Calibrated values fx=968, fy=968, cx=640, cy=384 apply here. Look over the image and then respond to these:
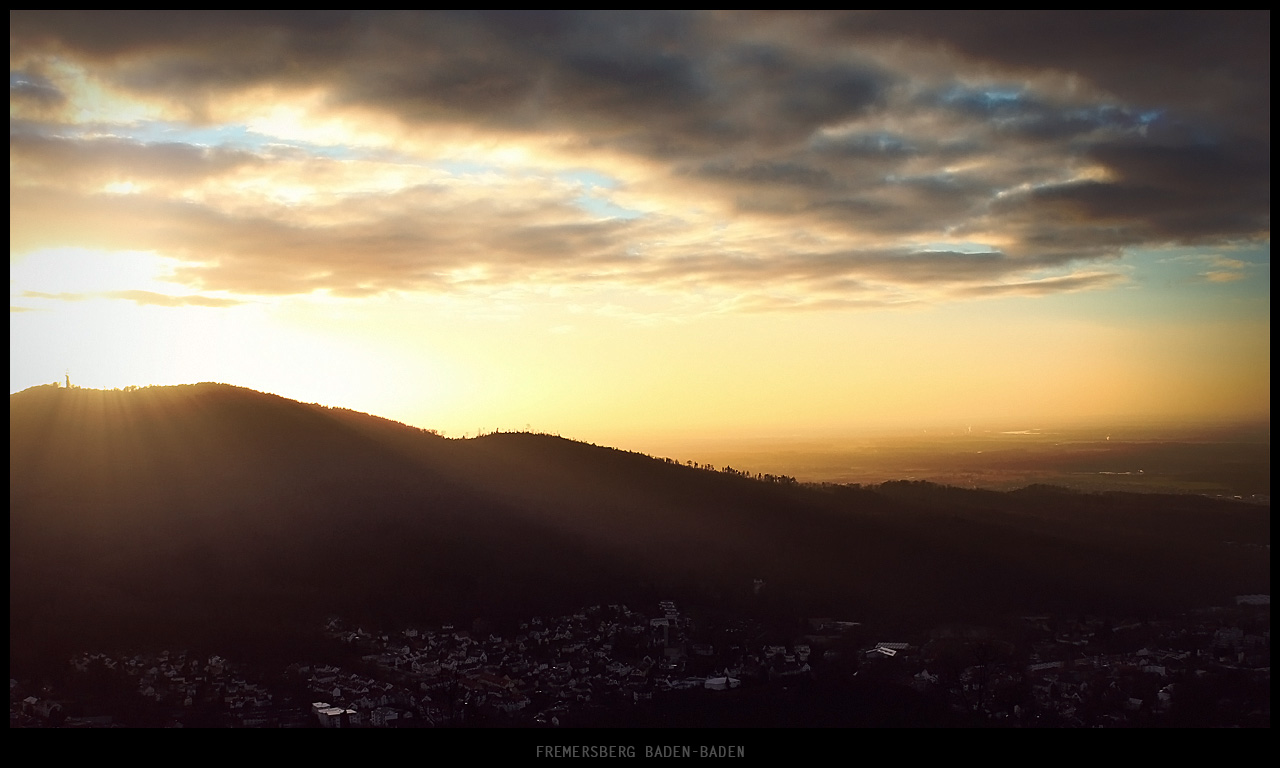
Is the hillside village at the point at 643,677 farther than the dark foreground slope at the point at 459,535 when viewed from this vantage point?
No

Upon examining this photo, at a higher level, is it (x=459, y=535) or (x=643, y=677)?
(x=459, y=535)

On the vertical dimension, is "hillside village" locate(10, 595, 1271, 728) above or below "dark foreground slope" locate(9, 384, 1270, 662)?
below

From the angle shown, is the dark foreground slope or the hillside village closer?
the hillside village

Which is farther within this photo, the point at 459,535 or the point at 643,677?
the point at 459,535

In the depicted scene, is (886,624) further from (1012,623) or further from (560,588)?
(560,588)
